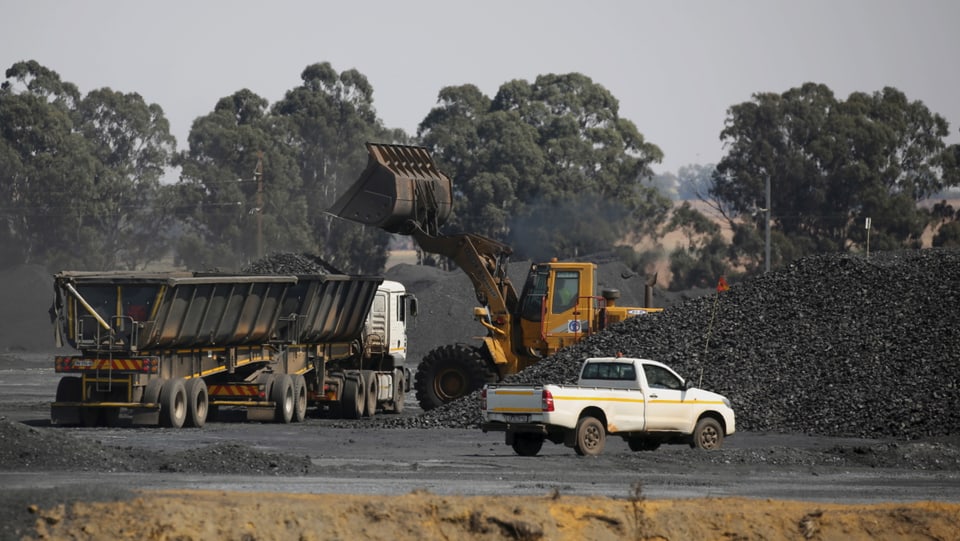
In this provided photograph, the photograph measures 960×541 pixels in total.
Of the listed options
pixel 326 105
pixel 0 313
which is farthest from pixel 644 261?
pixel 0 313

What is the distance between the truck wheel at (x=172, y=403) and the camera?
107 feet

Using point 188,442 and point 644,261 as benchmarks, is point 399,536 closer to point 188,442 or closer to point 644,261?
point 188,442

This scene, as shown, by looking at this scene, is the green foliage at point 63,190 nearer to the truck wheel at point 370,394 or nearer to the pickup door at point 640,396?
the truck wheel at point 370,394

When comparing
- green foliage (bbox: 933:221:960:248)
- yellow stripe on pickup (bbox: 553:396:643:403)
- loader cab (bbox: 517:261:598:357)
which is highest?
green foliage (bbox: 933:221:960:248)

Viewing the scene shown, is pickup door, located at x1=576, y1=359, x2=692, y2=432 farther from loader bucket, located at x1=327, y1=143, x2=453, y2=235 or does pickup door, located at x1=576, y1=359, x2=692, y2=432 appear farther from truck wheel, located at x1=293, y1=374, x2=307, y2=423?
loader bucket, located at x1=327, y1=143, x2=453, y2=235

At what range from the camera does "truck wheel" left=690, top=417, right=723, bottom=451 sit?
91.2ft

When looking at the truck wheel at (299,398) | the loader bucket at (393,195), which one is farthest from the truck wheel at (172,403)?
the loader bucket at (393,195)

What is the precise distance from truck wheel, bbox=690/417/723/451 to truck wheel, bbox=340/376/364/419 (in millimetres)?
12892

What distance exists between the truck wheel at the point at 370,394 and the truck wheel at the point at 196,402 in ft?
20.9

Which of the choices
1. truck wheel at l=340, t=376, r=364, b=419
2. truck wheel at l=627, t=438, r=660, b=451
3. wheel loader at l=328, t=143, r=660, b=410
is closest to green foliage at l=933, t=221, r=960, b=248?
wheel loader at l=328, t=143, r=660, b=410

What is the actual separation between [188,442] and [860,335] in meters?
16.2

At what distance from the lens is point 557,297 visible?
1470 inches

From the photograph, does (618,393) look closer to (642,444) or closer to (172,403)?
(642,444)

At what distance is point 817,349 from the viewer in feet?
117
